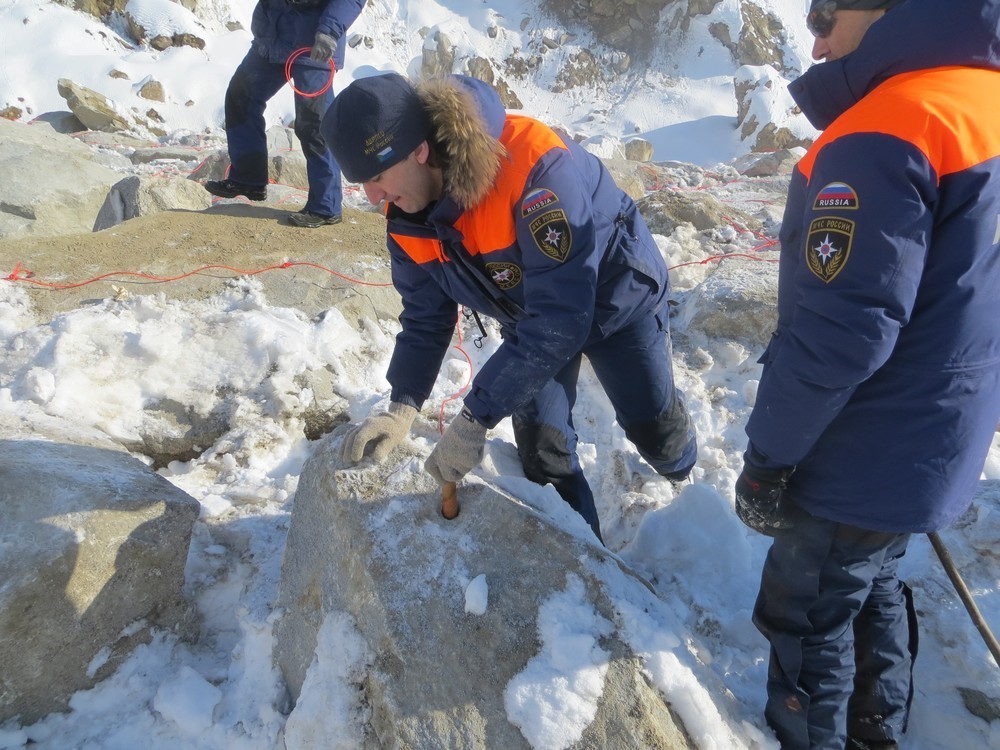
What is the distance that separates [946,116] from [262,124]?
15.5ft

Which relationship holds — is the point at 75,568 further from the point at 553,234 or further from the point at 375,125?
the point at 553,234

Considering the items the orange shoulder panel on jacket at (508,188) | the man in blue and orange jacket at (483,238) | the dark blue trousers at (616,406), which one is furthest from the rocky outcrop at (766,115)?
the orange shoulder panel on jacket at (508,188)

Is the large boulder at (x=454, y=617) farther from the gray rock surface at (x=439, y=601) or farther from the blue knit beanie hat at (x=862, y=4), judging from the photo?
the blue knit beanie hat at (x=862, y=4)

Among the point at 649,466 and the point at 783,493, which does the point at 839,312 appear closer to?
the point at 783,493

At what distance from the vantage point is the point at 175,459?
3.10 metres

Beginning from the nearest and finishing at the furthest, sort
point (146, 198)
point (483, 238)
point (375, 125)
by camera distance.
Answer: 1. point (375, 125)
2. point (483, 238)
3. point (146, 198)

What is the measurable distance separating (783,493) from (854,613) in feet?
1.14

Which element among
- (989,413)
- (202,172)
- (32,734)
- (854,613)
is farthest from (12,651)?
(202,172)

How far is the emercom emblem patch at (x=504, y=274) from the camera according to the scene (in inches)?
78.0

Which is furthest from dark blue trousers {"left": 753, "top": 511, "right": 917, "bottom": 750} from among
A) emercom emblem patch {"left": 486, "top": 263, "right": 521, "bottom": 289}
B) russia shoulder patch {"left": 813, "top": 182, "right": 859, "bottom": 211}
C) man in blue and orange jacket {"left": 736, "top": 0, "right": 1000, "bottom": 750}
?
emercom emblem patch {"left": 486, "top": 263, "right": 521, "bottom": 289}

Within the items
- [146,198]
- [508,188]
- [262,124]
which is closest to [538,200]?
[508,188]

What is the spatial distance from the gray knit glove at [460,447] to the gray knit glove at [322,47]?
10.9 ft

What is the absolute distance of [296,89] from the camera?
4262 mm

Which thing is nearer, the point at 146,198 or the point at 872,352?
the point at 872,352
